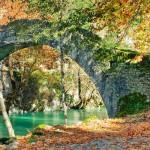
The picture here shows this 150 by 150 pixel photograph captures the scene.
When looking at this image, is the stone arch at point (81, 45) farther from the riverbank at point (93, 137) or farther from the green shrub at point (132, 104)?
the riverbank at point (93, 137)

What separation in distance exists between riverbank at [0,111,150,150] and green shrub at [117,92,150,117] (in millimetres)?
5066

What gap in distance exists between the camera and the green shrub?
19.2 m

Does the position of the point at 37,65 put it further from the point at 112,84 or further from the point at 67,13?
the point at 67,13

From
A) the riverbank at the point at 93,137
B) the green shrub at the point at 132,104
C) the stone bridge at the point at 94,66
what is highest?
the stone bridge at the point at 94,66

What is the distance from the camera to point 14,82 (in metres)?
38.3

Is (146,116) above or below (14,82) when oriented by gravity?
below

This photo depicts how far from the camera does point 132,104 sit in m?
19.6

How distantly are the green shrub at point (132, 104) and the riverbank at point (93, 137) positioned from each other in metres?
5.07

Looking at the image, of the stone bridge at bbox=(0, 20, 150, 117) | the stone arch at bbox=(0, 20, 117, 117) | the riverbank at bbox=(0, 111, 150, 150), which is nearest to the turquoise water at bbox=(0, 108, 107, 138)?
the stone arch at bbox=(0, 20, 117, 117)

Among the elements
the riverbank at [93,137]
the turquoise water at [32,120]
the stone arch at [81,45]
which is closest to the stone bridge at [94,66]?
the stone arch at [81,45]

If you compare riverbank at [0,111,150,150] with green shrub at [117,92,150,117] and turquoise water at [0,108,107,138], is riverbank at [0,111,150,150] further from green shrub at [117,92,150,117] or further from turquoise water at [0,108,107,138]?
turquoise water at [0,108,107,138]

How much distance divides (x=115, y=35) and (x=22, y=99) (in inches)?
828

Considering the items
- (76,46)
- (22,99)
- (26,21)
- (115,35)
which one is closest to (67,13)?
(115,35)

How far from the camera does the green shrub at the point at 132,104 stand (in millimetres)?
19156
